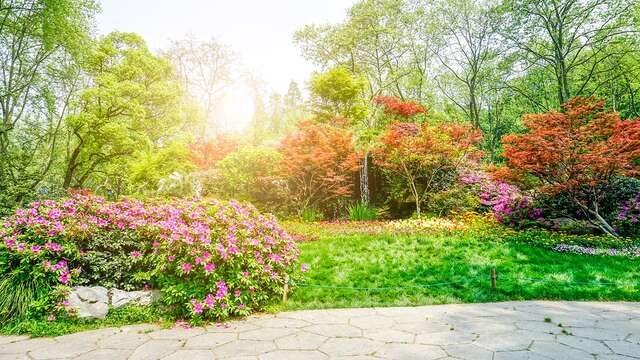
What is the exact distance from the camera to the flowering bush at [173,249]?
4.32m

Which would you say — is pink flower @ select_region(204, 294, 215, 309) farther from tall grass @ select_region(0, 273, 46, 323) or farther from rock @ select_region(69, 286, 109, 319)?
tall grass @ select_region(0, 273, 46, 323)

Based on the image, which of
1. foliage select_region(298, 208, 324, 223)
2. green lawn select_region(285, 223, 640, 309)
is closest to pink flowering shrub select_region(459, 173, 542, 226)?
green lawn select_region(285, 223, 640, 309)

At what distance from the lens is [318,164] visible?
1255cm

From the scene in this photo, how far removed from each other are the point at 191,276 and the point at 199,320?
56cm

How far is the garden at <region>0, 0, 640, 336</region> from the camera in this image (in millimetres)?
4484

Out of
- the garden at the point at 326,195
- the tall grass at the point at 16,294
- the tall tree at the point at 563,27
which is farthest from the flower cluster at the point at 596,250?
the tall tree at the point at 563,27

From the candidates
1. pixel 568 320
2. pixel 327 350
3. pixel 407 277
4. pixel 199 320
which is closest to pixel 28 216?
pixel 199 320

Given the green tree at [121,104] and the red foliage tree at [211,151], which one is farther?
the red foliage tree at [211,151]

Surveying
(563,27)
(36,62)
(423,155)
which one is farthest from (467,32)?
(36,62)

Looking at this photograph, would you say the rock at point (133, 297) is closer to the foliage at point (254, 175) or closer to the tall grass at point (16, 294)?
the tall grass at point (16, 294)

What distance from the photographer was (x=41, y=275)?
13.9 ft

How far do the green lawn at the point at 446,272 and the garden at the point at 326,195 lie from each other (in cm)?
4

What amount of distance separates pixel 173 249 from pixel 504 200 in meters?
9.60

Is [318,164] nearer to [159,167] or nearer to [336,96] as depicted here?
[336,96]
